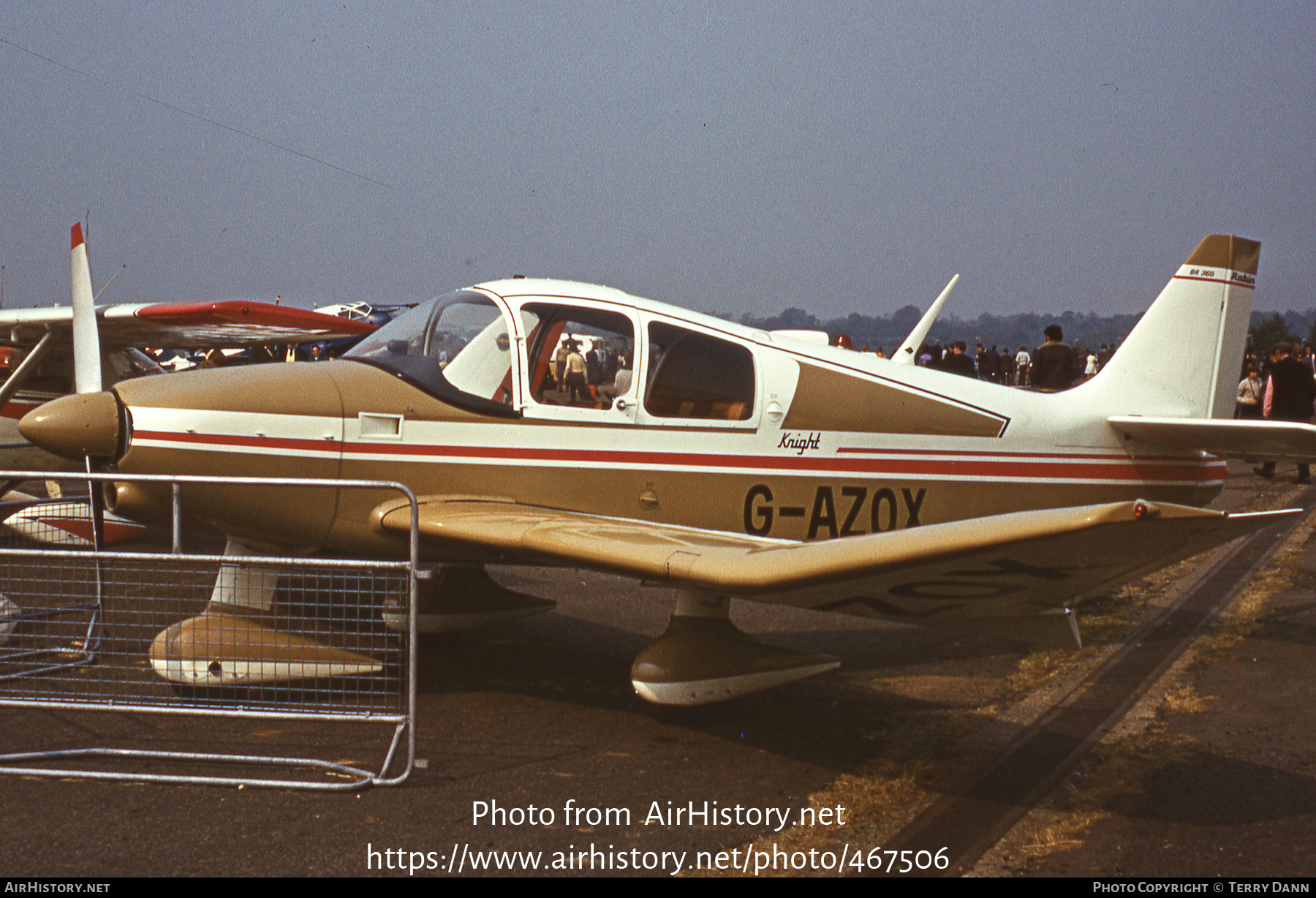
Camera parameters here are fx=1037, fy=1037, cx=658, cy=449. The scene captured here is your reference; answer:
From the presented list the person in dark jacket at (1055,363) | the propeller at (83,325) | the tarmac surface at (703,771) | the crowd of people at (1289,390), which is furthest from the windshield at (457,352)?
the crowd of people at (1289,390)

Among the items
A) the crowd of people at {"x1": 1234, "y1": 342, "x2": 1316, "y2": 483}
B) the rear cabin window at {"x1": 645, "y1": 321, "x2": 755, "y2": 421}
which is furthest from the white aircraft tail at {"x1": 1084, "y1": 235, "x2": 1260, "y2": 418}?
the crowd of people at {"x1": 1234, "y1": 342, "x2": 1316, "y2": 483}

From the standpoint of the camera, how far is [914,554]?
3441mm

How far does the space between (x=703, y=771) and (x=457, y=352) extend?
7.86ft

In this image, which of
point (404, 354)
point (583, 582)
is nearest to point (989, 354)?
point (583, 582)

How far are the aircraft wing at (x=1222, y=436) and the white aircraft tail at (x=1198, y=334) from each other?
37 cm

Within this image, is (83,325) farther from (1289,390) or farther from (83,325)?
(1289,390)

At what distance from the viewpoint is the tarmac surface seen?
3.47 m

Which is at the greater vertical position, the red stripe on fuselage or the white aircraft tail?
the white aircraft tail

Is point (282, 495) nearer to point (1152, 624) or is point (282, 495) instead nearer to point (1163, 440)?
point (1163, 440)

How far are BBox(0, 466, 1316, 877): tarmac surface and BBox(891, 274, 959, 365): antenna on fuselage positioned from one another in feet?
6.31

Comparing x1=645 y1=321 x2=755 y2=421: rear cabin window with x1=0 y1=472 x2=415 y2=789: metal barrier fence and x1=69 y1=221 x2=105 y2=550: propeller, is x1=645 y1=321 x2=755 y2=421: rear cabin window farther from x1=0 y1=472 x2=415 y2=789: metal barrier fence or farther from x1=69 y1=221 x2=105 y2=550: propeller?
x1=69 y1=221 x2=105 y2=550: propeller

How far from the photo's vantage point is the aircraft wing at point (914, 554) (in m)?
3.20

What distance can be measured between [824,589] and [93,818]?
273 cm

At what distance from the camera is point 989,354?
135 ft
